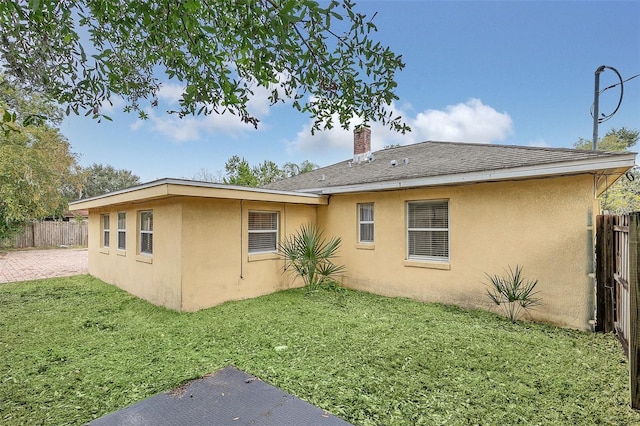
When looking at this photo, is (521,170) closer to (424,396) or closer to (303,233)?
(424,396)

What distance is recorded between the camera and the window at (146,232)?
→ 7466mm

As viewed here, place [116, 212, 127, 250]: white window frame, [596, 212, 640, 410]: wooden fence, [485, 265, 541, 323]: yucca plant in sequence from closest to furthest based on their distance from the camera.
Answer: [596, 212, 640, 410]: wooden fence → [485, 265, 541, 323]: yucca plant → [116, 212, 127, 250]: white window frame

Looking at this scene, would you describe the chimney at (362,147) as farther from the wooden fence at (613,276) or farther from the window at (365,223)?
the wooden fence at (613,276)

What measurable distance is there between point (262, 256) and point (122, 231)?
4.28 meters

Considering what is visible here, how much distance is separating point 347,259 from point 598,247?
Result: 506 centimetres

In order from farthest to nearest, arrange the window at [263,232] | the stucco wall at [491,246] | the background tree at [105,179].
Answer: the background tree at [105,179], the window at [263,232], the stucco wall at [491,246]

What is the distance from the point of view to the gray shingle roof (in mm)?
5352

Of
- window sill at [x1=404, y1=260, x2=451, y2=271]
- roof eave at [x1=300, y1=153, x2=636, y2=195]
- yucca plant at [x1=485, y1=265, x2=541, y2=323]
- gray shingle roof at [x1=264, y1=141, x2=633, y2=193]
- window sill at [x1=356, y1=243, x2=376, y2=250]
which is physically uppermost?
gray shingle roof at [x1=264, y1=141, x2=633, y2=193]

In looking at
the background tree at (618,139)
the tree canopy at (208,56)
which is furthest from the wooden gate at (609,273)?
the background tree at (618,139)

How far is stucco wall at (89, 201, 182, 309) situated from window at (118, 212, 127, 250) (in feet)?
0.50

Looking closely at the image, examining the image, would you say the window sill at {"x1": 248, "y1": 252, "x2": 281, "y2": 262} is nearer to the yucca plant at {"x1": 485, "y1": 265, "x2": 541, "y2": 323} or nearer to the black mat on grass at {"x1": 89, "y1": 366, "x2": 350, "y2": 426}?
the black mat on grass at {"x1": 89, "y1": 366, "x2": 350, "y2": 426}

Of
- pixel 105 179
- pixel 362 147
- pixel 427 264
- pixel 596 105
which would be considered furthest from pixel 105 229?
pixel 105 179

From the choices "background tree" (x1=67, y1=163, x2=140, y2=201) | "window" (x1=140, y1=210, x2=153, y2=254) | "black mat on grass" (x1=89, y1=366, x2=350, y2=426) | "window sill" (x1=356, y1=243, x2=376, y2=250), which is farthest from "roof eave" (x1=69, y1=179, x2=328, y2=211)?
"background tree" (x1=67, y1=163, x2=140, y2=201)

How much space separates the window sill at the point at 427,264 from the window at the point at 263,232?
329cm
